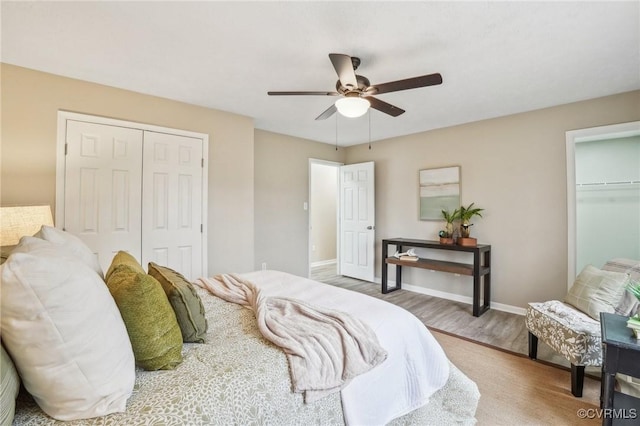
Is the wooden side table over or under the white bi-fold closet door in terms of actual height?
under

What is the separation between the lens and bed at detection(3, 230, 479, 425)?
36.4 inches

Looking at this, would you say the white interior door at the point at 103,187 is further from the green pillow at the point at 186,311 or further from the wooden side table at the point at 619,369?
the wooden side table at the point at 619,369

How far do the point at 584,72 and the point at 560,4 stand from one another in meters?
1.22

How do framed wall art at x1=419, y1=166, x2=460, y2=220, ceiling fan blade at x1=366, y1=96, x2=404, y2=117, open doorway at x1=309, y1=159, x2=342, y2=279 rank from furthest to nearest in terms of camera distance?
open doorway at x1=309, y1=159, x2=342, y2=279 → framed wall art at x1=419, y1=166, x2=460, y2=220 → ceiling fan blade at x1=366, y1=96, x2=404, y2=117

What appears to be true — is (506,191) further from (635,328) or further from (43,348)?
(43,348)

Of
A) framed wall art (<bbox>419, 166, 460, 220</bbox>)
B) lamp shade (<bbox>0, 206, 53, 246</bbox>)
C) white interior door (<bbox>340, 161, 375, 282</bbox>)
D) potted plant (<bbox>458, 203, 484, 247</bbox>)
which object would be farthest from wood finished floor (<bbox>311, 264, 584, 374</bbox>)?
lamp shade (<bbox>0, 206, 53, 246</bbox>)

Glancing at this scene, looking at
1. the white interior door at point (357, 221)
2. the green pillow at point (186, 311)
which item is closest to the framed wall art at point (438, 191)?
the white interior door at point (357, 221)

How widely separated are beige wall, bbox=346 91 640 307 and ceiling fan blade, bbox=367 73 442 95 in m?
2.32

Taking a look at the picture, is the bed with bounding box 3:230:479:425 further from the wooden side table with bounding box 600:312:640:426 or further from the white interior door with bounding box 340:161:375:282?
the white interior door with bounding box 340:161:375:282

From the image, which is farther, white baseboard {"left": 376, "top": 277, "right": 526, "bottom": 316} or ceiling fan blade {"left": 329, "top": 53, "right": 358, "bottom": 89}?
white baseboard {"left": 376, "top": 277, "right": 526, "bottom": 316}

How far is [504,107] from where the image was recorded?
11.1 ft

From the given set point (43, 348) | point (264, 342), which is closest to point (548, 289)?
point (264, 342)

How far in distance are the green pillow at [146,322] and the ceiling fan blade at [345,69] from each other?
1628 mm

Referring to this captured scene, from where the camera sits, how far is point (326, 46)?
2.13m
